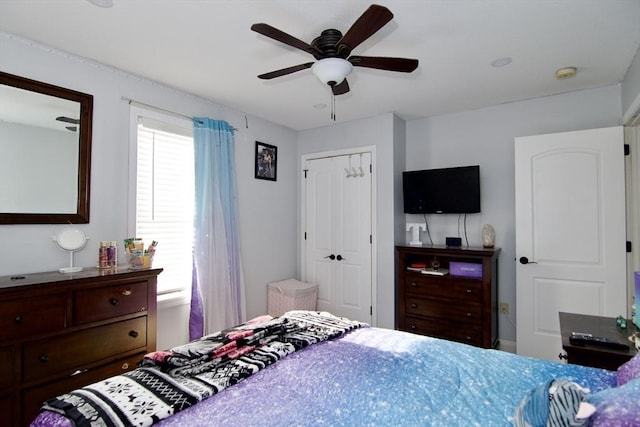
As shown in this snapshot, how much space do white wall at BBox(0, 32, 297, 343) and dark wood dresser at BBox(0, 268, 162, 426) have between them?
0.24 meters

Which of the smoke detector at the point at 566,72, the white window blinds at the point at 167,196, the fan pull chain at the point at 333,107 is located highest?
the fan pull chain at the point at 333,107

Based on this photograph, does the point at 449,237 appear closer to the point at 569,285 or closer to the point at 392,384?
the point at 569,285

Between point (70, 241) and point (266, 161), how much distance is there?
85.9 inches

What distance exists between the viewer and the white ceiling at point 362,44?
73.7 inches

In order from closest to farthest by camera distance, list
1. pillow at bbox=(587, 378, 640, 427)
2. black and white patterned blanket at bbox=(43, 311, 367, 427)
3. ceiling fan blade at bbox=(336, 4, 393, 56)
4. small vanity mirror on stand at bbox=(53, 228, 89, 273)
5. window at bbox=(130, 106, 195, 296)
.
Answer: pillow at bbox=(587, 378, 640, 427) < black and white patterned blanket at bbox=(43, 311, 367, 427) < ceiling fan blade at bbox=(336, 4, 393, 56) < small vanity mirror on stand at bbox=(53, 228, 89, 273) < window at bbox=(130, 106, 195, 296)

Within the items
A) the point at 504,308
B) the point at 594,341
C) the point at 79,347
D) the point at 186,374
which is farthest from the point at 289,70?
the point at 504,308

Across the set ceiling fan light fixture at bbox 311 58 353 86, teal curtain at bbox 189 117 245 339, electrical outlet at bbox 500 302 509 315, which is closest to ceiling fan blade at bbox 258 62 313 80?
ceiling fan light fixture at bbox 311 58 353 86

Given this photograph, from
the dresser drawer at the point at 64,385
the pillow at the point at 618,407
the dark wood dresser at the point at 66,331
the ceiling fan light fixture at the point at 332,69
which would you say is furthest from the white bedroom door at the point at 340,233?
the pillow at the point at 618,407

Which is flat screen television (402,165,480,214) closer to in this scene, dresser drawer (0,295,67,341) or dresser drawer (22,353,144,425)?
dresser drawer (22,353,144,425)

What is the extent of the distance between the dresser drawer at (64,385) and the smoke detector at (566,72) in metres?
3.84

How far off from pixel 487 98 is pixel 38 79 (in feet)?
12.1

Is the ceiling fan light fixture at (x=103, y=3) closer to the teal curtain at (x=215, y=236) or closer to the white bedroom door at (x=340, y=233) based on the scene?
the teal curtain at (x=215, y=236)

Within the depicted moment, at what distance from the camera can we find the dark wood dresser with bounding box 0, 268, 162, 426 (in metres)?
1.73

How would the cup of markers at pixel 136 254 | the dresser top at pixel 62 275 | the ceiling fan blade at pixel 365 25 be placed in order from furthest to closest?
1. the cup of markers at pixel 136 254
2. the dresser top at pixel 62 275
3. the ceiling fan blade at pixel 365 25
